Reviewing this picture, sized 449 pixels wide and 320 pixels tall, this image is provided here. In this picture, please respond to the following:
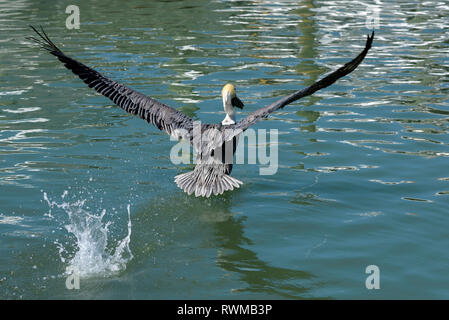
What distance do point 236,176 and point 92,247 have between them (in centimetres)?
273

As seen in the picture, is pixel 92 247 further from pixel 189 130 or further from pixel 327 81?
pixel 327 81

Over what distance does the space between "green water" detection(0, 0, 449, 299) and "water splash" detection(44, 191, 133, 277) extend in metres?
0.02

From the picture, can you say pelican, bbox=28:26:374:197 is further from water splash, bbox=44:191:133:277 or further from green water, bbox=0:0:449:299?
water splash, bbox=44:191:133:277

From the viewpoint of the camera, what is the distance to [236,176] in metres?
8.73

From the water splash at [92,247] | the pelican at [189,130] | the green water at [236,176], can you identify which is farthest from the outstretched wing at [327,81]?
the water splash at [92,247]

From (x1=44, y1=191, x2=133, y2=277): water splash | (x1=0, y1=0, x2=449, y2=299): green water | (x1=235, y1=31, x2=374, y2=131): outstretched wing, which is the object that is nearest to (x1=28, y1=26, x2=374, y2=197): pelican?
(x1=0, y1=0, x2=449, y2=299): green water

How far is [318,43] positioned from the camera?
16219mm

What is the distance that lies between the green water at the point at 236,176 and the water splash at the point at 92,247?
0.02 m

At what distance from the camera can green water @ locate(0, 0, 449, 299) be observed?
6129 millimetres

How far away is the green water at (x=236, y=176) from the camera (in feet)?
20.1

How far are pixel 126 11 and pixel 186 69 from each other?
7186 millimetres

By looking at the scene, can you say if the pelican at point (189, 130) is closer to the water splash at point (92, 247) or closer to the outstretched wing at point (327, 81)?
the outstretched wing at point (327, 81)

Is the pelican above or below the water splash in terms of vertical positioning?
above
